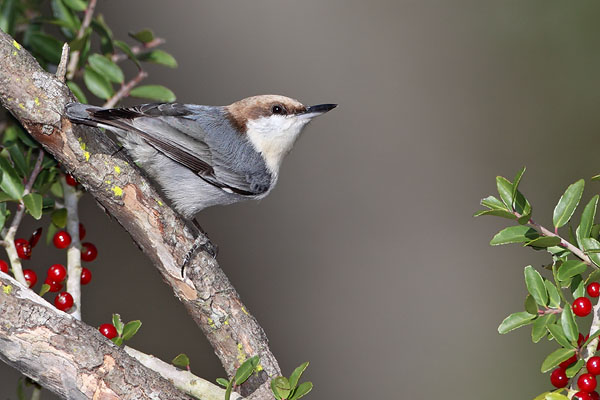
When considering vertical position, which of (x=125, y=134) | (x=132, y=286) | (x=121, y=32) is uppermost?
(x=121, y=32)

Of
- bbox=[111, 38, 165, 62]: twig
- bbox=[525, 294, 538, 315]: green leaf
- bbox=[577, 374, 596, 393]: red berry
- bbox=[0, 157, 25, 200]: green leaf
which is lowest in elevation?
bbox=[577, 374, 596, 393]: red berry

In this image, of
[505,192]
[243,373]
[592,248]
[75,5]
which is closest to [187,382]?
[243,373]

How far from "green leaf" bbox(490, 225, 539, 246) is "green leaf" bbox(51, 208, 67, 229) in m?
1.28

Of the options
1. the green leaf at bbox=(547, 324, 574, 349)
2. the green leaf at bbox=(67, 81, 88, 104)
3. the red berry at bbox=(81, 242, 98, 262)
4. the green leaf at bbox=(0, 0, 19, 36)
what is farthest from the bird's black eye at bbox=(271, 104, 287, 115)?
the green leaf at bbox=(547, 324, 574, 349)

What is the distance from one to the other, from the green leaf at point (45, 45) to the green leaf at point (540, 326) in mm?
1741

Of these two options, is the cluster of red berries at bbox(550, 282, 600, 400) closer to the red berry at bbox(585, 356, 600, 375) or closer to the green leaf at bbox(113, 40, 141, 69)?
the red berry at bbox(585, 356, 600, 375)

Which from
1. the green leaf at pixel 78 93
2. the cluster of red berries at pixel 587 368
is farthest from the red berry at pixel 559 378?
the green leaf at pixel 78 93

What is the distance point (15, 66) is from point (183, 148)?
67cm

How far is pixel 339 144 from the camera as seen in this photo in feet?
13.9

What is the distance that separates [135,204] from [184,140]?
0.53m

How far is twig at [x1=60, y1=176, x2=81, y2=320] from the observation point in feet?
6.49

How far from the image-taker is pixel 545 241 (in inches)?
60.2

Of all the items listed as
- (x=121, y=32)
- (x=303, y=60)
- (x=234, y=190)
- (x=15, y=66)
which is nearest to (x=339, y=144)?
(x=303, y=60)

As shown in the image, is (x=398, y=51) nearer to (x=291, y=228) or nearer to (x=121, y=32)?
(x=291, y=228)
